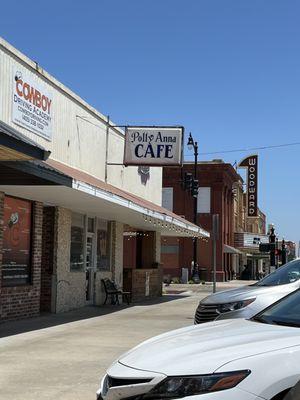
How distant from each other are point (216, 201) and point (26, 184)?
38892mm

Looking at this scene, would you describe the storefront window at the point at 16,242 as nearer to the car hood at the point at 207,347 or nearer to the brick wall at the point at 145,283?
the brick wall at the point at 145,283

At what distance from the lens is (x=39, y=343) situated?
11023mm

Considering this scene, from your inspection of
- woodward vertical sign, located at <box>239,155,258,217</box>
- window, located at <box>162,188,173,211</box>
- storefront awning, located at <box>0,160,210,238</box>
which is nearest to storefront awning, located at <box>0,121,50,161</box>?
storefront awning, located at <box>0,160,210,238</box>

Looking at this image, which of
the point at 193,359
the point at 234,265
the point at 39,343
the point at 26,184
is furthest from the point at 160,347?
the point at 234,265

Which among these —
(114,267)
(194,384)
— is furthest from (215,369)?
(114,267)

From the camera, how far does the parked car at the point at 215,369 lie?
375 centimetres

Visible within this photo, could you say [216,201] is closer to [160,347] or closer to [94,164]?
[94,164]

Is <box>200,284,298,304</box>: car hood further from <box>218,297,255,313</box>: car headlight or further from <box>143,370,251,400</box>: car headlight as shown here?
<box>143,370,251,400</box>: car headlight

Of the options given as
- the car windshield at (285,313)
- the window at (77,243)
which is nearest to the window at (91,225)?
the window at (77,243)

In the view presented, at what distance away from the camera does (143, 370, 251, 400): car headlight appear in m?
3.76

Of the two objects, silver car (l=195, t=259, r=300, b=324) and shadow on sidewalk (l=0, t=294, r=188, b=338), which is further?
shadow on sidewalk (l=0, t=294, r=188, b=338)

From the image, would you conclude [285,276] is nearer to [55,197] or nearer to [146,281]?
[55,197]

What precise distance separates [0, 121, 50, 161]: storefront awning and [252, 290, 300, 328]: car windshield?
516 cm

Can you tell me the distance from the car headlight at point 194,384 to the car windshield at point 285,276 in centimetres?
662
